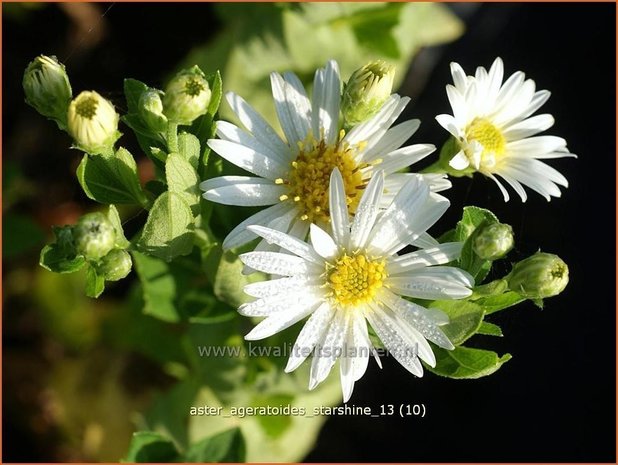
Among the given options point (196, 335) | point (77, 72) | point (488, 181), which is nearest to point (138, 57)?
point (77, 72)

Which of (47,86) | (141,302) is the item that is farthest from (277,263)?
(141,302)

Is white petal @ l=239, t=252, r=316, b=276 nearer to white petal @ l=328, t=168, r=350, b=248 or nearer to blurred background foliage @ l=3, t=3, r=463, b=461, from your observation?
white petal @ l=328, t=168, r=350, b=248

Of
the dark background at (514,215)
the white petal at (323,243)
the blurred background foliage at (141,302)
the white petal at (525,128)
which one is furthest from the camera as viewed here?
the dark background at (514,215)

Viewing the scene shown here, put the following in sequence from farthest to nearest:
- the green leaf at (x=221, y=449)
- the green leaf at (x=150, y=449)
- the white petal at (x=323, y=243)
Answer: the green leaf at (x=221, y=449)
the green leaf at (x=150, y=449)
the white petal at (x=323, y=243)

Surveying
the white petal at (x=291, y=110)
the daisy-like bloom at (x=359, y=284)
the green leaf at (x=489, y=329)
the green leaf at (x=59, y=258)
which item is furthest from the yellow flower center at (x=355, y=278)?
the green leaf at (x=59, y=258)

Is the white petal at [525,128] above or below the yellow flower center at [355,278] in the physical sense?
above

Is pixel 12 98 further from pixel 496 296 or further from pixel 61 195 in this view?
pixel 496 296

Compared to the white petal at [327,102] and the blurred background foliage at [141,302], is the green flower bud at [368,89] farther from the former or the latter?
the blurred background foliage at [141,302]
